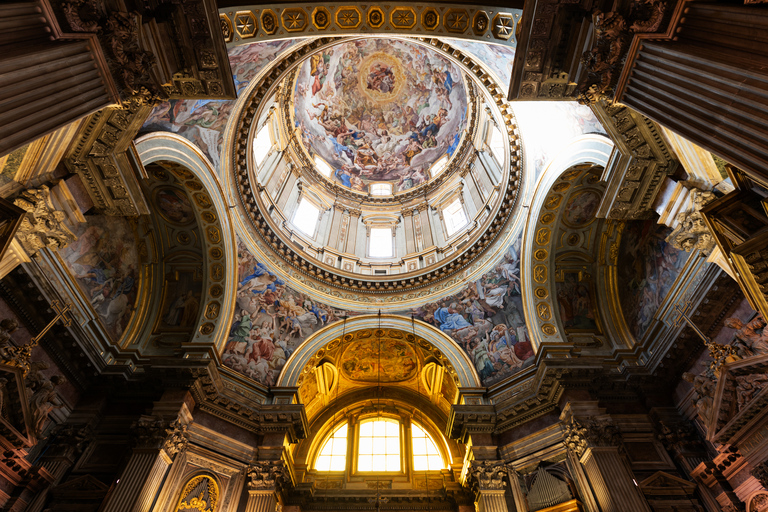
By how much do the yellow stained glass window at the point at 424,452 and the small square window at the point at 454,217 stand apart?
8.52 meters

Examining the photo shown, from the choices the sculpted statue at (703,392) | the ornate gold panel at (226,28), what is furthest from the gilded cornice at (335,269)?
the sculpted statue at (703,392)

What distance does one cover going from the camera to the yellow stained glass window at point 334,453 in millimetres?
15594

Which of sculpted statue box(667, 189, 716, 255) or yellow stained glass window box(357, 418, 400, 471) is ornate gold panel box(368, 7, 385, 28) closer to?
sculpted statue box(667, 189, 716, 255)

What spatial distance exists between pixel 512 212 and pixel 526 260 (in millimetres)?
1991

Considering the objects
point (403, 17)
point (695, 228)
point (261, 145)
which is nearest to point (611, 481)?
point (695, 228)

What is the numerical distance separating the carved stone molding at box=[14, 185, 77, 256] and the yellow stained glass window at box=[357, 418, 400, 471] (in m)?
12.4

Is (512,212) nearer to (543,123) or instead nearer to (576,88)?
(543,123)

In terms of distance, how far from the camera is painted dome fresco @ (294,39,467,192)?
2212 centimetres

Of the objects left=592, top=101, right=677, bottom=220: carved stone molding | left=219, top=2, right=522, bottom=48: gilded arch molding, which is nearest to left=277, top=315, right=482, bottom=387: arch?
left=592, top=101, right=677, bottom=220: carved stone molding

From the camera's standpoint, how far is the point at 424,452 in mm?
16000

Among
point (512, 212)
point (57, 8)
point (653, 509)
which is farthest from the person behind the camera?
point (512, 212)

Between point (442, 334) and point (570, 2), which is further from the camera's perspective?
point (442, 334)

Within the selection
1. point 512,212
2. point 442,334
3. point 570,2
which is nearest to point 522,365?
point 442,334

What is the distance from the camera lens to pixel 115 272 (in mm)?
12383
